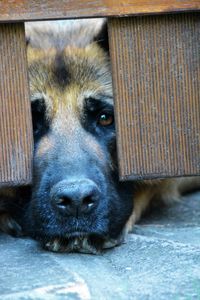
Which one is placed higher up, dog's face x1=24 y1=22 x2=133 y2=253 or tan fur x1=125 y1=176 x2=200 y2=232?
dog's face x1=24 y1=22 x2=133 y2=253

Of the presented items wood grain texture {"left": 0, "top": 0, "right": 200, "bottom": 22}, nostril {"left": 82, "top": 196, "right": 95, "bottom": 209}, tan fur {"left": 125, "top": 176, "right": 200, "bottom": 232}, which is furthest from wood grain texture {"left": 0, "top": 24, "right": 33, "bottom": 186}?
tan fur {"left": 125, "top": 176, "right": 200, "bottom": 232}

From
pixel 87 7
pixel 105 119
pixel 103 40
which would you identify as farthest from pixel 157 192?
pixel 87 7

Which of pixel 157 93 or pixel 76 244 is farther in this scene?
pixel 157 93

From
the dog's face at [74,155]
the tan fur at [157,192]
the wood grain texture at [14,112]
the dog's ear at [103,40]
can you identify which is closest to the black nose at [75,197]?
the dog's face at [74,155]

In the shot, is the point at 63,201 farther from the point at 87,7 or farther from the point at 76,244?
the point at 87,7

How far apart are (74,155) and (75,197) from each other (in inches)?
13.3

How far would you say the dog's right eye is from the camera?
369cm

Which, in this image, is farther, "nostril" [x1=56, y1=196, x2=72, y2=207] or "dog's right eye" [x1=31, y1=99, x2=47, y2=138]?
"dog's right eye" [x1=31, y1=99, x2=47, y2=138]

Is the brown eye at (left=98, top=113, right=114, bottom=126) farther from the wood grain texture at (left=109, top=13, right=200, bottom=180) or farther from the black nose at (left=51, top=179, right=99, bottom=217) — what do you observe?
the black nose at (left=51, top=179, right=99, bottom=217)

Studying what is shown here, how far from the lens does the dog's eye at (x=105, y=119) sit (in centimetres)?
377

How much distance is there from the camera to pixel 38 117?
372cm

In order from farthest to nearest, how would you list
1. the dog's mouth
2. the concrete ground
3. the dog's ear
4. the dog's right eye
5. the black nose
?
1. the dog's ear
2. the dog's right eye
3. the dog's mouth
4. the black nose
5. the concrete ground

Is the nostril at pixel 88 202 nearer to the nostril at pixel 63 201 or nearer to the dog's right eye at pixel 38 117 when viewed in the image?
the nostril at pixel 63 201

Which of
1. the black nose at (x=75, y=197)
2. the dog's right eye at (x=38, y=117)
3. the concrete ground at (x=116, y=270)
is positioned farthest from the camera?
the dog's right eye at (x=38, y=117)
